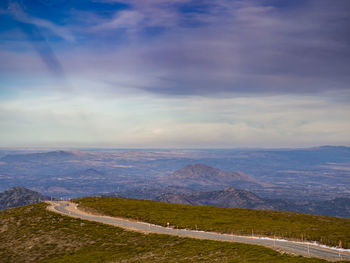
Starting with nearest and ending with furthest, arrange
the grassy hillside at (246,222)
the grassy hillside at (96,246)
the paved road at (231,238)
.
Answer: the paved road at (231,238)
the grassy hillside at (96,246)
the grassy hillside at (246,222)

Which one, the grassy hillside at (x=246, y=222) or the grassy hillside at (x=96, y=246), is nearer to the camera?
the grassy hillside at (x=96, y=246)

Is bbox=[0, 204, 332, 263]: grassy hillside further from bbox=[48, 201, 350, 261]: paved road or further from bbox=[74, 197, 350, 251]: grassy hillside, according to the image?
bbox=[74, 197, 350, 251]: grassy hillside

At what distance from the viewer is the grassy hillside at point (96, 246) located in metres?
61.4

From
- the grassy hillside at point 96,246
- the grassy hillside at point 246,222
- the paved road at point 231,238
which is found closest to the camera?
the paved road at point 231,238

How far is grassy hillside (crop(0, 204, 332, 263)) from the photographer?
2416 inches

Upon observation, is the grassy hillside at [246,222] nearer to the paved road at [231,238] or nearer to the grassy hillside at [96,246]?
the paved road at [231,238]

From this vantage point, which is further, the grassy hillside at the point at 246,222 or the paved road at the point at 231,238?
the grassy hillside at the point at 246,222

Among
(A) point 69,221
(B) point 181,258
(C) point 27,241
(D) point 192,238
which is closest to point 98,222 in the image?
(A) point 69,221

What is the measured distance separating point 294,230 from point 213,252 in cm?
2983

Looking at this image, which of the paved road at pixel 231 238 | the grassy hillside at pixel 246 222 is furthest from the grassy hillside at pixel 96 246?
the grassy hillside at pixel 246 222

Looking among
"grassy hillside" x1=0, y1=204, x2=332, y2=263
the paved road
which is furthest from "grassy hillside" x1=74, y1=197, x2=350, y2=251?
"grassy hillside" x1=0, y1=204, x2=332, y2=263

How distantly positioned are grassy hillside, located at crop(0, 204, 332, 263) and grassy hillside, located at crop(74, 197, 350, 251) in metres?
16.4

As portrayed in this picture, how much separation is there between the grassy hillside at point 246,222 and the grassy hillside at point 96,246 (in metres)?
16.4

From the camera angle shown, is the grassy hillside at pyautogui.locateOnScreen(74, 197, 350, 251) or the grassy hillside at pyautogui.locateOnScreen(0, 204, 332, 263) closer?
the grassy hillside at pyautogui.locateOnScreen(0, 204, 332, 263)
